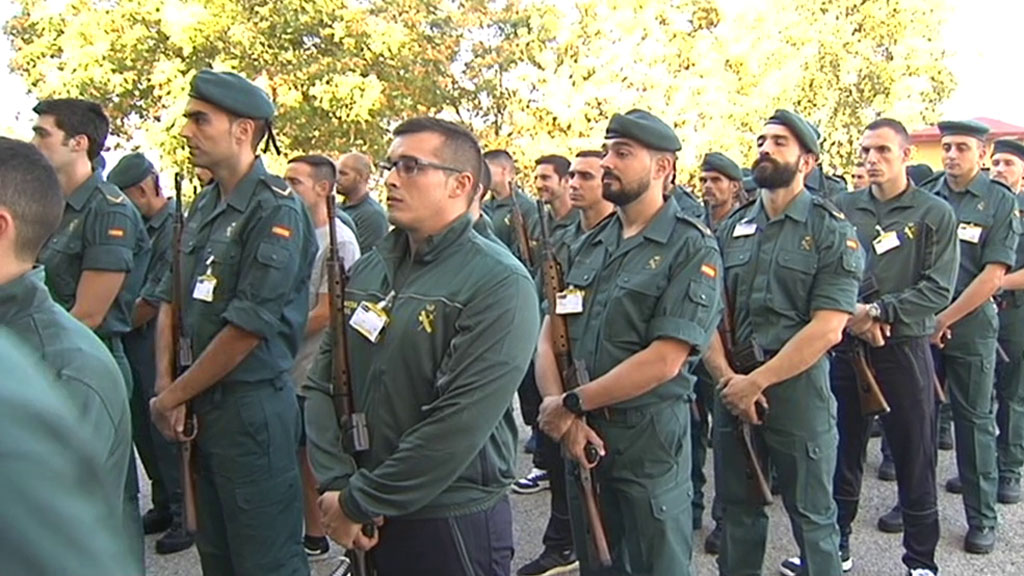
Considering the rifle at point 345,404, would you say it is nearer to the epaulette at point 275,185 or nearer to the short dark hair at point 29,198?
the epaulette at point 275,185

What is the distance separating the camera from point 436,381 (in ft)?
8.49

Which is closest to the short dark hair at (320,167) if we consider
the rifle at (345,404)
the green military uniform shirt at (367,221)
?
the green military uniform shirt at (367,221)

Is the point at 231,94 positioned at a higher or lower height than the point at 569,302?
higher

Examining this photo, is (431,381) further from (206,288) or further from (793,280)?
(793,280)

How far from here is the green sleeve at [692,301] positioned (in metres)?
3.31

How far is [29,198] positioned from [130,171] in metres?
4.31

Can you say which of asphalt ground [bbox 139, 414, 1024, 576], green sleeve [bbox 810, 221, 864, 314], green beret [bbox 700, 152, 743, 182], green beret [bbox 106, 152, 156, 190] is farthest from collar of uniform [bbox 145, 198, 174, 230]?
green sleeve [bbox 810, 221, 864, 314]

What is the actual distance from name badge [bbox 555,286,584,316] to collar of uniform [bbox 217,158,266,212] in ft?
4.10

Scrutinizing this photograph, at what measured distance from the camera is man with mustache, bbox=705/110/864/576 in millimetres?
3852

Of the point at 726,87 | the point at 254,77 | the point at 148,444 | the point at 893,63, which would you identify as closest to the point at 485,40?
the point at 726,87

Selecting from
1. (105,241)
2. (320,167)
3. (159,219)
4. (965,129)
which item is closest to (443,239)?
(105,241)

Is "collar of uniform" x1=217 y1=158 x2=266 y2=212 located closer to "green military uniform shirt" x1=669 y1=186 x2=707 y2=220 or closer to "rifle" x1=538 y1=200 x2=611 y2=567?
"rifle" x1=538 y1=200 x2=611 y2=567

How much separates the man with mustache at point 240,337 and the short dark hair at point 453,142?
35.5 inches

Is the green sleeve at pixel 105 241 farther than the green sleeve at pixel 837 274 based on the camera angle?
Yes
